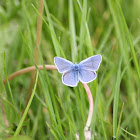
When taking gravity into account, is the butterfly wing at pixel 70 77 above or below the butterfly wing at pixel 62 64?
below

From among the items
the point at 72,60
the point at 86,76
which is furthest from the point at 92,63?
the point at 72,60

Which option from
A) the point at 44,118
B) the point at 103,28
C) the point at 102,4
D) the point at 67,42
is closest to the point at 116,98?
the point at 44,118

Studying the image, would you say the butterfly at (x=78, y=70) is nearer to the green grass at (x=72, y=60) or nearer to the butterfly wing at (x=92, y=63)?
the butterfly wing at (x=92, y=63)

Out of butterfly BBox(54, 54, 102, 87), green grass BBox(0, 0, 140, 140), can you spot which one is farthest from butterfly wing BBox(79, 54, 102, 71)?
green grass BBox(0, 0, 140, 140)

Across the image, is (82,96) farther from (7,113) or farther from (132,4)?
(132,4)

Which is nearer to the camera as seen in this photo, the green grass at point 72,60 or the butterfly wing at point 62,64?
the butterfly wing at point 62,64

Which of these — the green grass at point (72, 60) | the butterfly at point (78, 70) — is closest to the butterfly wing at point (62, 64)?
the butterfly at point (78, 70)

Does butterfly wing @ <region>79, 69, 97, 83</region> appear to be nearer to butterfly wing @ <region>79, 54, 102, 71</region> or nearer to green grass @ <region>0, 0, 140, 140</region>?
butterfly wing @ <region>79, 54, 102, 71</region>
